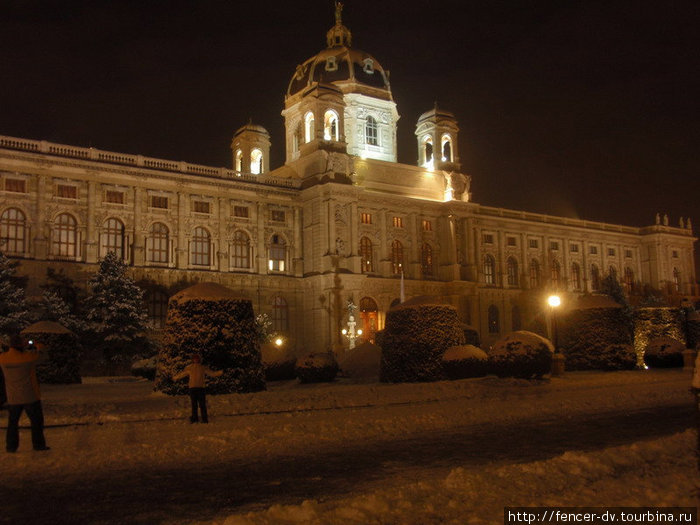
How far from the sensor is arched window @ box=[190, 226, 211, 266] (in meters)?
50.4

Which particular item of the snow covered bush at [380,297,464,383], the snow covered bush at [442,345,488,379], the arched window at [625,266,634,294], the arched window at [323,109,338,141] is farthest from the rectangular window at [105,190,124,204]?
the arched window at [625,266,634,294]

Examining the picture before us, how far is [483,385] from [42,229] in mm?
32553

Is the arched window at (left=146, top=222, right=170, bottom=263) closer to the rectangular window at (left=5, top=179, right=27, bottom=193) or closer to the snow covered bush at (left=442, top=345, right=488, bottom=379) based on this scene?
the rectangular window at (left=5, top=179, right=27, bottom=193)

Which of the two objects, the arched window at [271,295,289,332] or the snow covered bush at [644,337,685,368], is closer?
the snow covered bush at [644,337,685,368]

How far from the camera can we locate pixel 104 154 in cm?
4747

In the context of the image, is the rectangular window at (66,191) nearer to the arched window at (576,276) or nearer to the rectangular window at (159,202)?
the rectangular window at (159,202)

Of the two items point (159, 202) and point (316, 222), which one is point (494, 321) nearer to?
point (316, 222)

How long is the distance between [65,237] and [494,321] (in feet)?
129

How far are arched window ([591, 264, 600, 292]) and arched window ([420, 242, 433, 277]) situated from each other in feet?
79.0

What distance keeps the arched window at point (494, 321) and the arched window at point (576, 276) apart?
1200 cm

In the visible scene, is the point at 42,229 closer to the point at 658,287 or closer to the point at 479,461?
the point at 479,461

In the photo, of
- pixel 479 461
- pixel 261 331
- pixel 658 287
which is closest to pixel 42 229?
pixel 261 331

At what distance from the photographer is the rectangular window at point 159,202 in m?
49.1

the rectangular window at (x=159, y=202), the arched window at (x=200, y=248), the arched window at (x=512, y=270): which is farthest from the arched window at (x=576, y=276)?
the rectangular window at (x=159, y=202)
